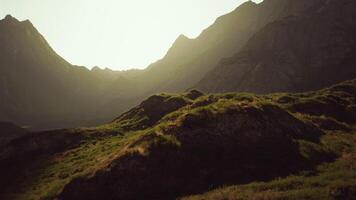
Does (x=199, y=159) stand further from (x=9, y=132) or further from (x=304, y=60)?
(x=304, y=60)

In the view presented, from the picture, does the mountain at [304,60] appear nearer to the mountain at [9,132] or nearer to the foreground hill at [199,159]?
the mountain at [9,132]

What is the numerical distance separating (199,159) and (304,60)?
499ft

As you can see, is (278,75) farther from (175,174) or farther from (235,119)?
(175,174)

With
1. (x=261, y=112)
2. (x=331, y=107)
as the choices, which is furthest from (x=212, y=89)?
(x=261, y=112)

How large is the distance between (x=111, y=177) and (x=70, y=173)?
10361 millimetres

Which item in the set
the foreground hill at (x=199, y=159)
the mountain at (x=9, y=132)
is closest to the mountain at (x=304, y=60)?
the mountain at (x=9, y=132)

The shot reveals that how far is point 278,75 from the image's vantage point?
174 meters

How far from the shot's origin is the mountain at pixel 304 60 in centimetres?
16412

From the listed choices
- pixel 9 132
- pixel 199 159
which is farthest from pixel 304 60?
pixel 199 159

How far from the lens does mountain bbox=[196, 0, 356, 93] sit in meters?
164

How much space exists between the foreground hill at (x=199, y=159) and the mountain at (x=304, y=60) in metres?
105

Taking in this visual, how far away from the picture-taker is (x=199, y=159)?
4156 centimetres

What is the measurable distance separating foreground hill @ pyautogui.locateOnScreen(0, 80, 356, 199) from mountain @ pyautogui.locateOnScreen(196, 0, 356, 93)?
10500cm

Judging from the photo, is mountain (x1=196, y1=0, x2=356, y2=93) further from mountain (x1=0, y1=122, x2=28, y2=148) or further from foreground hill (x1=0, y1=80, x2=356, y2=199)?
foreground hill (x1=0, y1=80, x2=356, y2=199)
